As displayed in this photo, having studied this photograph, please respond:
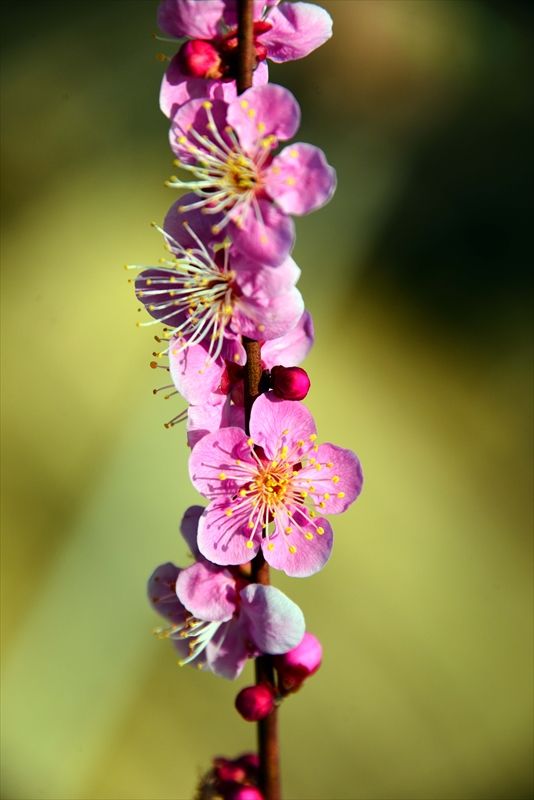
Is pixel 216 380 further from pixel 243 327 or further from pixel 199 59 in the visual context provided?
pixel 199 59

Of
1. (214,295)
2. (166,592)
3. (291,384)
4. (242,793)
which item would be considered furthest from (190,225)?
(242,793)

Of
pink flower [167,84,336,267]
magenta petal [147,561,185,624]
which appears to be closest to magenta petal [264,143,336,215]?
pink flower [167,84,336,267]

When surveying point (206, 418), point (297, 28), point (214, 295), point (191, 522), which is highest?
point (297, 28)

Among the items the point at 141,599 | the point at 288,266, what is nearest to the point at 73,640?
the point at 141,599

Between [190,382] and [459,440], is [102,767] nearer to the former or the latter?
[459,440]

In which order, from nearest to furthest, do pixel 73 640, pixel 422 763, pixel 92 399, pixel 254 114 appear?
pixel 254 114
pixel 422 763
pixel 73 640
pixel 92 399

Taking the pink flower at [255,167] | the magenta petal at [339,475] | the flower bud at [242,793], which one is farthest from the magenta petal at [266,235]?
the flower bud at [242,793]
